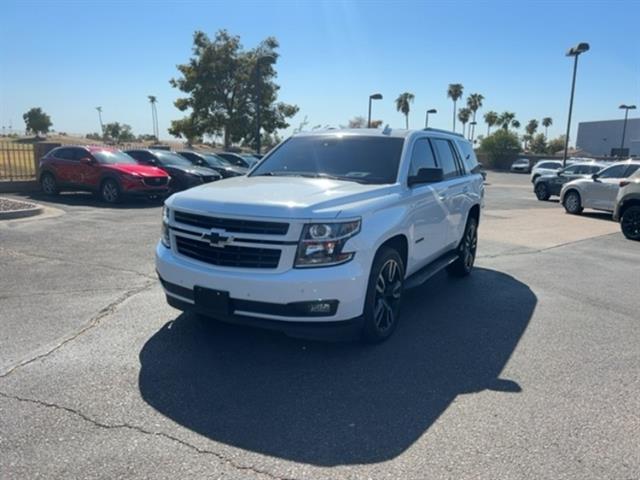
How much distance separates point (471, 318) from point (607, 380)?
1555 mm

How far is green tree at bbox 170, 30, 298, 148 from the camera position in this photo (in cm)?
3766

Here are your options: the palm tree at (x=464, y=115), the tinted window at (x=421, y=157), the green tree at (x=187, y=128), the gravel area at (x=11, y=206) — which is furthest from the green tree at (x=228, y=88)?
the palm tree at (x=464, y=115)

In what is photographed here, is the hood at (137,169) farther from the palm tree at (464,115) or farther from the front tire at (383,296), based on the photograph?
the palm tree at (464,115)

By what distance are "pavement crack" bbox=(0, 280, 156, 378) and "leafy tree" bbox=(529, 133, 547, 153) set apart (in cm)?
8824

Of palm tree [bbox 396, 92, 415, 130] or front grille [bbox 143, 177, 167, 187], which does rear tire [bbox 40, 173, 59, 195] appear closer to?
front grille [bbox 143, 177, 167, 187]

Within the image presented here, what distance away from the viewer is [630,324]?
537 centimetres

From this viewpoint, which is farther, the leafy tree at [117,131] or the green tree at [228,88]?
the leafy tree at [117,131]

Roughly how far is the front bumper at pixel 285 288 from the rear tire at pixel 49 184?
13794 millimetres

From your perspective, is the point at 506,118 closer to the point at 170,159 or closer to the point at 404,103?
the point at 404,103

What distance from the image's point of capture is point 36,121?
88.1 meters

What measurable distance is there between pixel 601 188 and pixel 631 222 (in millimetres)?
4278

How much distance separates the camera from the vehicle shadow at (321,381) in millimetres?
3068

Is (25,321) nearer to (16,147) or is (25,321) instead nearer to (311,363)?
(311,363)

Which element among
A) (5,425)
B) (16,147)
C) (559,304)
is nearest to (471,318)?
(559,304)
